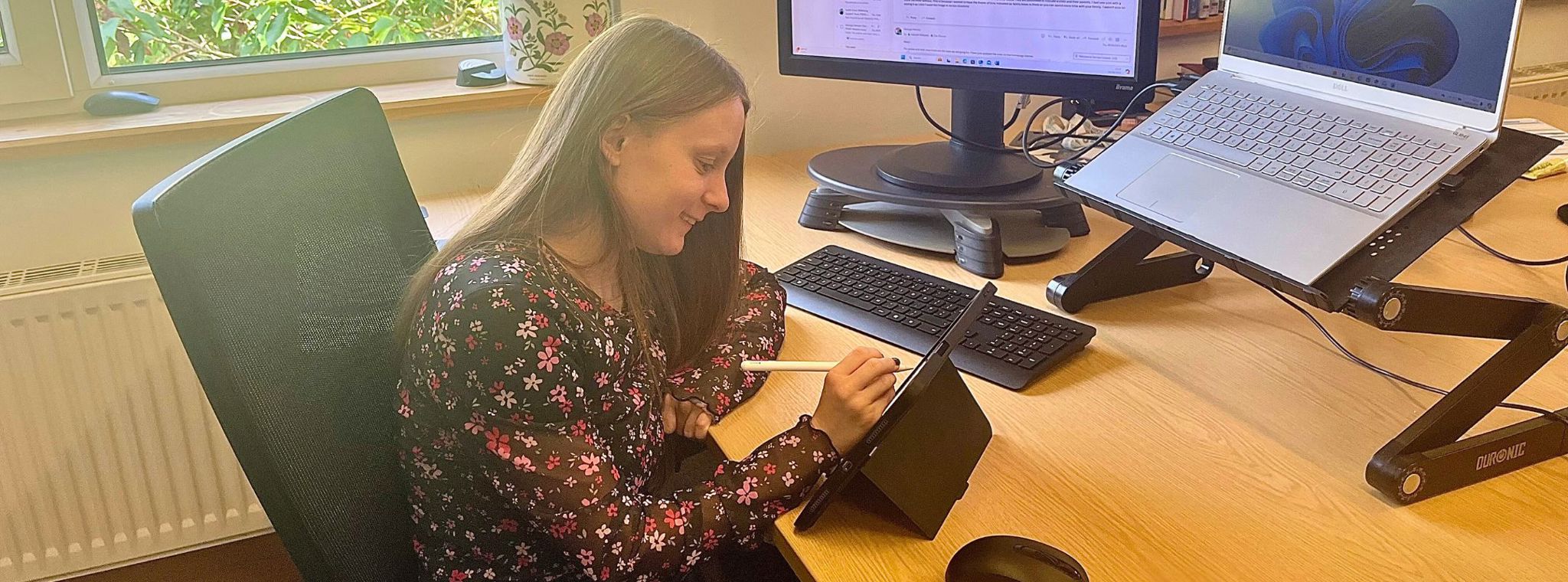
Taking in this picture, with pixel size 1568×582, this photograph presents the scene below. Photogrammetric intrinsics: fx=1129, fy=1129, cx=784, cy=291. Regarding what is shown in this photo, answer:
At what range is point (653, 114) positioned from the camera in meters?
0.94

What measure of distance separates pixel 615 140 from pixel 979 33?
0.60 m

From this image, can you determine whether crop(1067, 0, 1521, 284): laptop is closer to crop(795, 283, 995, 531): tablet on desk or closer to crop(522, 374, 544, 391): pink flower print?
crop(795, 283, 995, 531): tablet on desk

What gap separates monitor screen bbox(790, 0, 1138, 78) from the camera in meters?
1.31

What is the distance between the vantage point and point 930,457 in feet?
2.70

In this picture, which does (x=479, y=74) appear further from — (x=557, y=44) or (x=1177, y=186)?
(x=1177, y=186)

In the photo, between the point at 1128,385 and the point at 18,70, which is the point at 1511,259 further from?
the point at 18,70

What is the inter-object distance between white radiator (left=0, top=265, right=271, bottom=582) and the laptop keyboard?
1.33 m

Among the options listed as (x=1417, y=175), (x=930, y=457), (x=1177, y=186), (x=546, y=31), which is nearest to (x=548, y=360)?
(x=930, y=457)

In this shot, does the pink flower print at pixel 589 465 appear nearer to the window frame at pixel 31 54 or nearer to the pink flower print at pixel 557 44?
the pink flower print at pixel 557 44

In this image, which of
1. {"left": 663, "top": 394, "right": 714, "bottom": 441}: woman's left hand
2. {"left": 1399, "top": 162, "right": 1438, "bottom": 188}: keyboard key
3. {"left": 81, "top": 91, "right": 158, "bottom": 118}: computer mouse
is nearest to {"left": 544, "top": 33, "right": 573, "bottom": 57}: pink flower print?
{"left": 81, "top": 91, "right": 158, "bottom": 118}: computer mouse

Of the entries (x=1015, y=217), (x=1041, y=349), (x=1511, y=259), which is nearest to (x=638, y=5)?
(x=1015, y=217)

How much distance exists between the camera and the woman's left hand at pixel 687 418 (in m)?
0.99

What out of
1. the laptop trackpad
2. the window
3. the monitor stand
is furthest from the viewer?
the window

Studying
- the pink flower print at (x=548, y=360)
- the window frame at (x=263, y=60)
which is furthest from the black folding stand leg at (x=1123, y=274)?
the window frame at (x=263, y=60)
